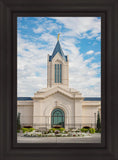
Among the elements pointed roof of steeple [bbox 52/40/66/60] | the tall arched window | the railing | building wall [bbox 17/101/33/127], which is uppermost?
pointed roof of steeple [bbox 52/40/66/60]

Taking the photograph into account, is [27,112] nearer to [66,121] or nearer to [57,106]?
[57,106]

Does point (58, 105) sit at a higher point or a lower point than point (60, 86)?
lower

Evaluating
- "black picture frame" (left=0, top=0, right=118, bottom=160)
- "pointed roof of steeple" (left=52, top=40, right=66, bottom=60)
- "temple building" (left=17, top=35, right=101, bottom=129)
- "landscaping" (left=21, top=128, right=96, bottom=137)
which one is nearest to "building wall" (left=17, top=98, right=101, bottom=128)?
"temple building" (left=17, top=35, right=101, bottom=129)

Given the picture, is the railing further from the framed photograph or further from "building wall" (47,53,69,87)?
"building wall" (47,53,69,87)

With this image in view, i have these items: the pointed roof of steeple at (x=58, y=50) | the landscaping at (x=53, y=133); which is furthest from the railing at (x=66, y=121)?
the pointed roof of steeple at (x=58, y=50)

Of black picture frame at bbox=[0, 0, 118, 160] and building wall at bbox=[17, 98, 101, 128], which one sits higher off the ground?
black picture frame at bbox=[0, 0, 118, 160]

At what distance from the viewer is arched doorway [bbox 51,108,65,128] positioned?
9.58 metres
